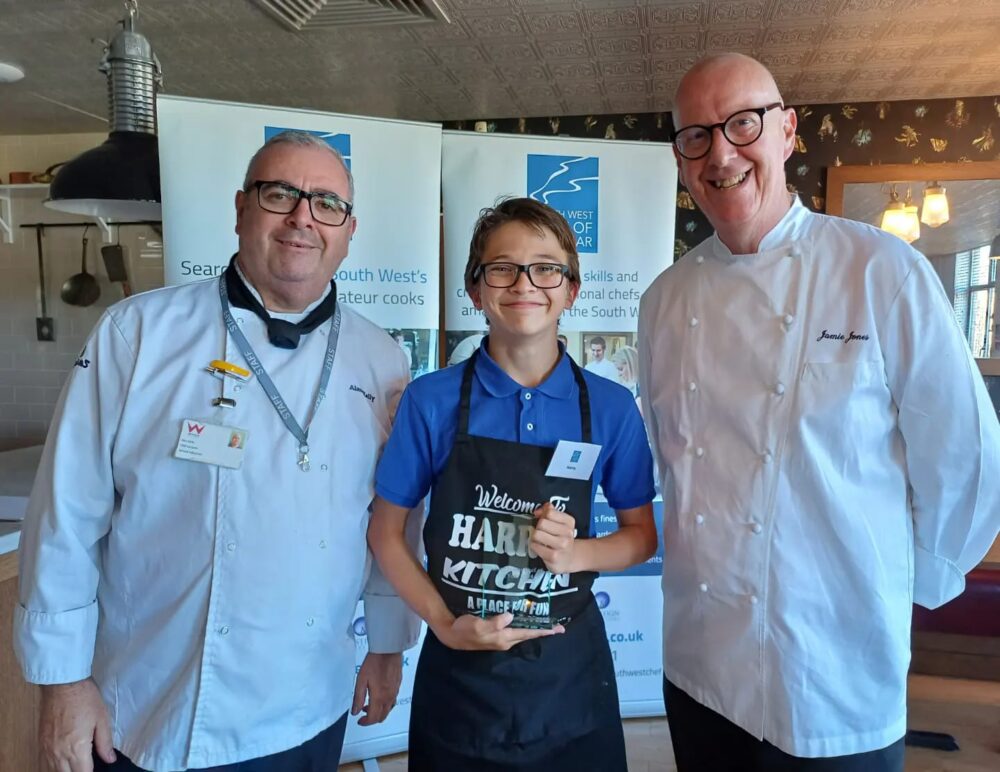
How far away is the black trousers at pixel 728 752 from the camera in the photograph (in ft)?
3.67

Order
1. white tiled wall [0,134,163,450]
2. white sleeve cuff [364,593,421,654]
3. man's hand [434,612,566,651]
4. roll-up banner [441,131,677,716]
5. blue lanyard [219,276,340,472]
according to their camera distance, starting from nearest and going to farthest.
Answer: man's hand [434,612,566,651], blue lanyard [219,276,340,472], white sleeve cuff [364,593,421,654], roll-up banner [441,131,677,716], white tiled wall [0,134,163,450]

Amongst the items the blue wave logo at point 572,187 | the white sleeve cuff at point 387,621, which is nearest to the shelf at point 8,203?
the blue wave logo at point 572,187

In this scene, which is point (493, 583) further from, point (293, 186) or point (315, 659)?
point (293, 186)

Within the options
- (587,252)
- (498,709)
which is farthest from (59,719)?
(587,252)

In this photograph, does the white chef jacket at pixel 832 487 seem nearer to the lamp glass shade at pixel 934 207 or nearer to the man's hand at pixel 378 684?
the man's hand at pixel 378 684

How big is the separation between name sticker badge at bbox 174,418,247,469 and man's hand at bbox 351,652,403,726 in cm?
52

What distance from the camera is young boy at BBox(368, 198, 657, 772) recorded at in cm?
110

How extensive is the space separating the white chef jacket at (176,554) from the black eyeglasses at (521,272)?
15.1 inches

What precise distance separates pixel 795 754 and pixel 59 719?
1190 millimetres

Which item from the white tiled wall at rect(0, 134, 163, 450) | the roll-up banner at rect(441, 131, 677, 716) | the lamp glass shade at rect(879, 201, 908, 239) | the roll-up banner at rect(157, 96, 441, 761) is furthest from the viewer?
the white tiled wall at rect(0, 134, 163, 450)

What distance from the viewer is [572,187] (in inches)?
96.8

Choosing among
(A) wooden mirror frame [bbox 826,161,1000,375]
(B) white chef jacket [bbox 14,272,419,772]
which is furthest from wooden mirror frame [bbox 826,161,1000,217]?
(B) white chef jacket [bbox 14,272,419,772]

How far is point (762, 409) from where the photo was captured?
1.16 meters

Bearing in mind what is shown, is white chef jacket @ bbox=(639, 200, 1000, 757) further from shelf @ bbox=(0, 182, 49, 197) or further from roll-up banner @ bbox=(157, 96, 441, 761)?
shelf @ bbox=(0, 182, 49, 197)
